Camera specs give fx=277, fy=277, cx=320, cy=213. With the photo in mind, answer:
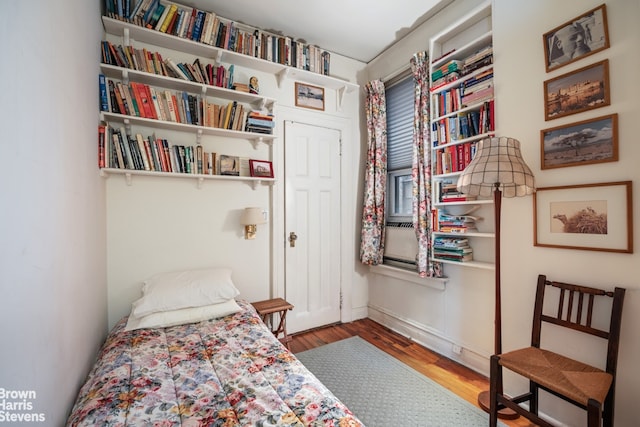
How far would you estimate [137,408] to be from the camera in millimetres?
1099

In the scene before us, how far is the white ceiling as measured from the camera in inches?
95.3

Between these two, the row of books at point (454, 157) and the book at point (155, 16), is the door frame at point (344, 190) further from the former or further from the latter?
the book at point (155, 16)

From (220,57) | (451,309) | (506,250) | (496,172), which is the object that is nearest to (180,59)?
(220,57)

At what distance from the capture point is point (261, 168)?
8.73ft

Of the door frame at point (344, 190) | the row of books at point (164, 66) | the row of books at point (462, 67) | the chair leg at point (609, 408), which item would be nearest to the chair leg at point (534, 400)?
the chair leg at point (609, 408)

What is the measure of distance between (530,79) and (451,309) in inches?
72.6

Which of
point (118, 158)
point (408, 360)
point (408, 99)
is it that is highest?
point (408, 99)

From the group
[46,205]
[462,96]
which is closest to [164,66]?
[46,205]

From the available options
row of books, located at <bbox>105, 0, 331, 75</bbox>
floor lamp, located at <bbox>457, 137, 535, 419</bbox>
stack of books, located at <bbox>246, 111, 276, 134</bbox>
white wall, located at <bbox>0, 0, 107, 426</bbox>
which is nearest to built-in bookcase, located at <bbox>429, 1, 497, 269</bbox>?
floor lamp, located at <bbox>457, 137, 535, 419</bbox>

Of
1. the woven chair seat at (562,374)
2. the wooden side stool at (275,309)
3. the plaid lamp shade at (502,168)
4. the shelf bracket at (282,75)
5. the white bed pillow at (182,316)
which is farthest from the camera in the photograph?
the shelf bracket at (282,75)

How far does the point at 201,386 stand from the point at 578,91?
252cm

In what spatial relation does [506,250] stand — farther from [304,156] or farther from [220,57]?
[220,57]

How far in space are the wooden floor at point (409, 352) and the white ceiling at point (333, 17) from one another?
312cm

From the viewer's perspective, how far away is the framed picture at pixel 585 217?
1.43 m
